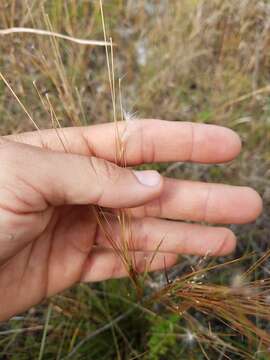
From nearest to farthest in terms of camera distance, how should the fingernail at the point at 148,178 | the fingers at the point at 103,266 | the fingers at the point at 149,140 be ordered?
the fingernail at the point at 148,178 < the fingers at the point at 149,140 < the fingers at the point at 103,266

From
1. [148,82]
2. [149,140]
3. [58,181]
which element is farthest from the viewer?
[148,82]

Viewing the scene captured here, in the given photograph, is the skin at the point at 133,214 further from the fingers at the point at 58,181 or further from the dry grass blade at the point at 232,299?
the dry grass blade at the point at 232,299

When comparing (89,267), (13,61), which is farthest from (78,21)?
(89,267)

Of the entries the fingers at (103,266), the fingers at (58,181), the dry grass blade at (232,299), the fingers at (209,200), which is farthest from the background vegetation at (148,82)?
the fingers at (58,181)

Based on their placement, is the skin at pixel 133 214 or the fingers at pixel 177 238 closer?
the skin at pixel 133 214

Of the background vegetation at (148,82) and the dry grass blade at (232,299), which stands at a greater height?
the background vegetation at (148,82)

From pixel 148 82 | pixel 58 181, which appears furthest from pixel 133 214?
pixel 148 82

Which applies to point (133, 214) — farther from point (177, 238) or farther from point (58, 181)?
point (58, 181)
